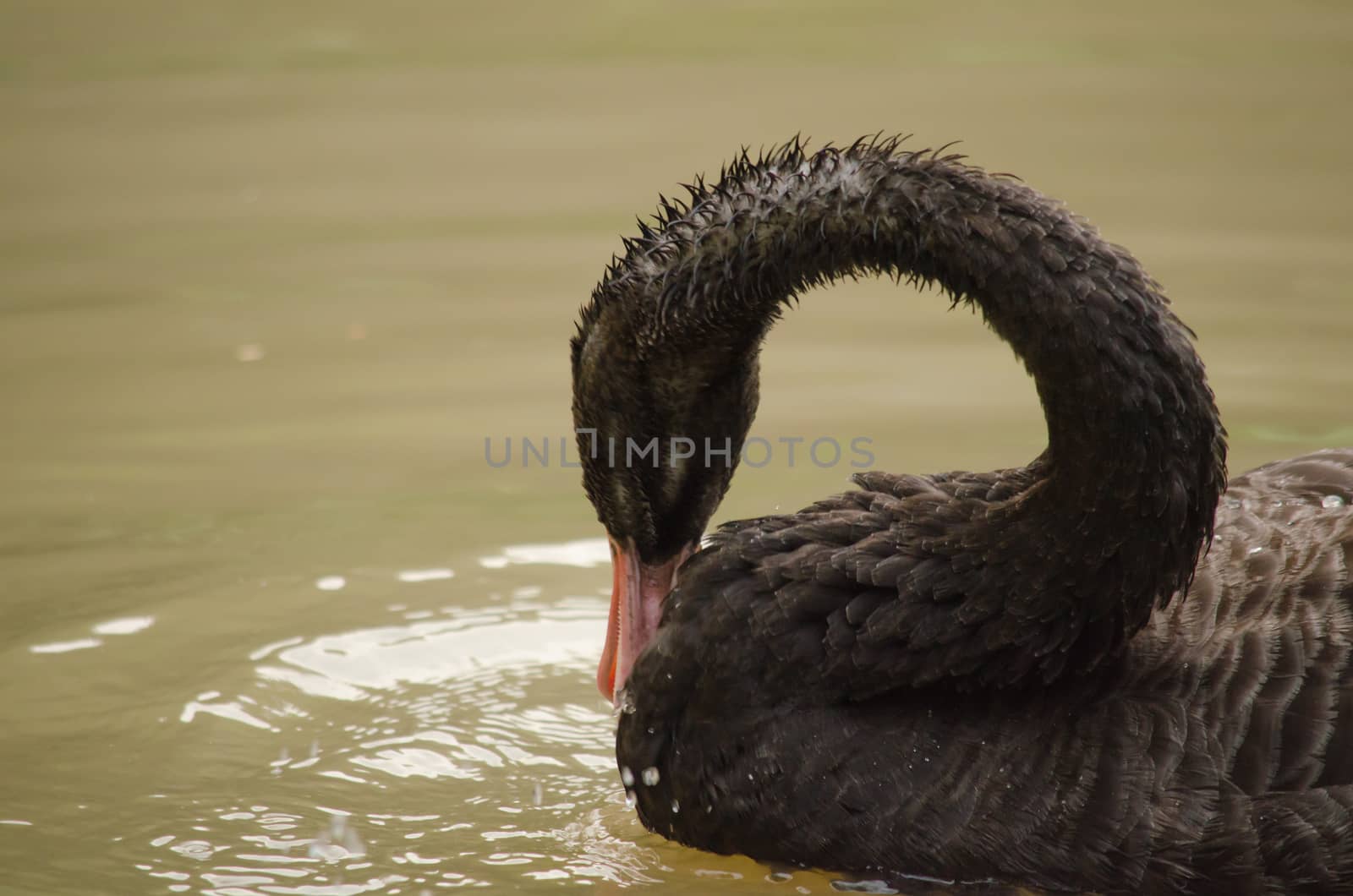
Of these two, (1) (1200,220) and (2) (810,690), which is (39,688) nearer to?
(2) (810,690)

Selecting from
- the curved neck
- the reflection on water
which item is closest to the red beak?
the reflection on water

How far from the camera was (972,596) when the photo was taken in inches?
149

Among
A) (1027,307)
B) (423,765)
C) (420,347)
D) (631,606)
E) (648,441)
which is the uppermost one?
(420,347)

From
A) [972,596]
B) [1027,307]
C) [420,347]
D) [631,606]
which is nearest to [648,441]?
[631,606]

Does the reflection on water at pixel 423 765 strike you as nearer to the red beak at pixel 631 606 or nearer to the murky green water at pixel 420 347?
the murky green water at pixel 420 347

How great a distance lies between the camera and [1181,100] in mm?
11305

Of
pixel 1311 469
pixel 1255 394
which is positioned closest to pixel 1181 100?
pixel 1255 394

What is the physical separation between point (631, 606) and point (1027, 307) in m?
1.16

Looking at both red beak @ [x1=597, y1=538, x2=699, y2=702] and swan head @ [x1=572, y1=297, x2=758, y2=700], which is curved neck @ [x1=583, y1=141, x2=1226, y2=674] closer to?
swan head @ [x1=572, y1=297, x2=758, y2=700]

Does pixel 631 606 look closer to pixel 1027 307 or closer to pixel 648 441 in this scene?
pixel 648 441

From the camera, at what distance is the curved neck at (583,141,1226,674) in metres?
3.51

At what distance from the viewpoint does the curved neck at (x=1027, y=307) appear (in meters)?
3.51

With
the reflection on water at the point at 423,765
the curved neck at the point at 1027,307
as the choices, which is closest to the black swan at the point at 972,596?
the curved neck at the point at 1027,307

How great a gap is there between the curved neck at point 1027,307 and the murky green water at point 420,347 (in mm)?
1023
